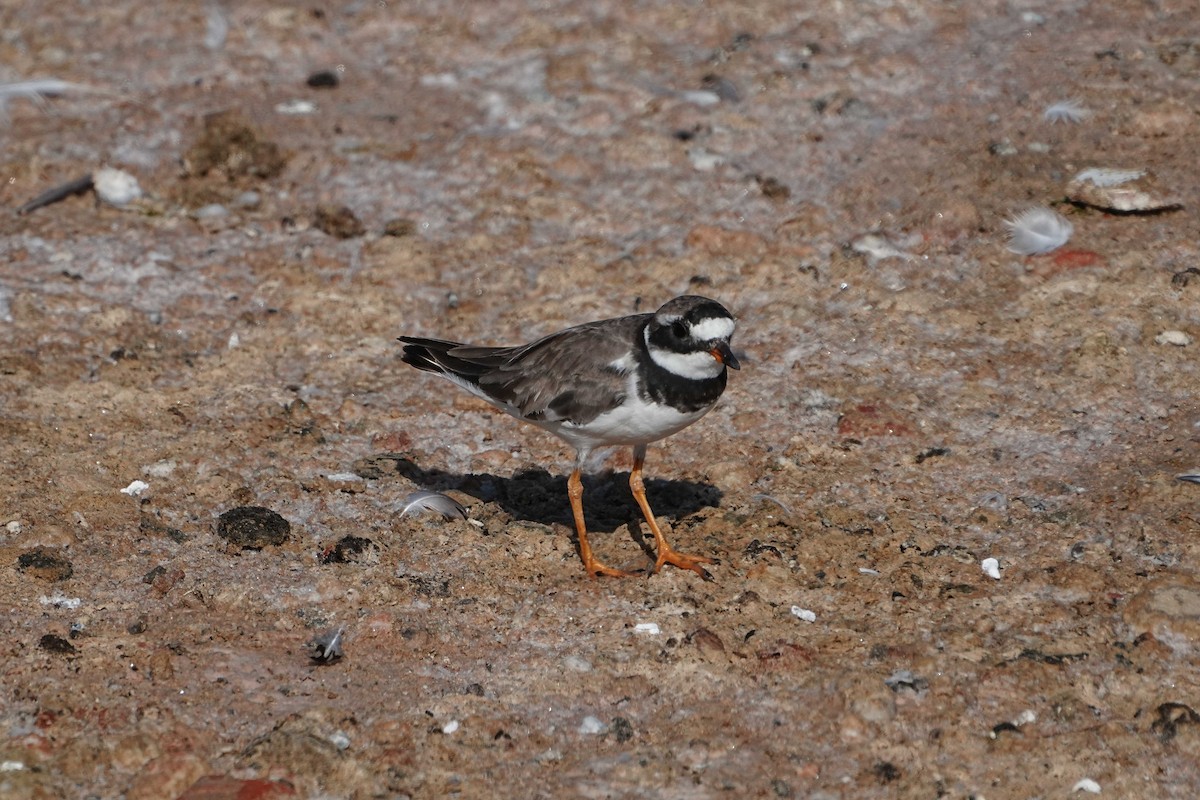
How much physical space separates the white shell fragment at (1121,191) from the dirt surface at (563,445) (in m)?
0.11

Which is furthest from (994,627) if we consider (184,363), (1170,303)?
(184,363)

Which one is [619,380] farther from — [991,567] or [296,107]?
[296,107]

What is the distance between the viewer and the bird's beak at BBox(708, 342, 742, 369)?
6.09m

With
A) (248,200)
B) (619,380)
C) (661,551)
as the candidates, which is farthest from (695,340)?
(248,200)

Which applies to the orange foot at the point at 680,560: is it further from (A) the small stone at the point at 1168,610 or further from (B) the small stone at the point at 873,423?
(A) the small stone at the point at 1168,610

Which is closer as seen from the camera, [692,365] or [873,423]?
[692,365]

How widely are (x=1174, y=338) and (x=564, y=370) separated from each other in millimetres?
3617

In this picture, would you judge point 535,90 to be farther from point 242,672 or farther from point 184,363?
point 242,672

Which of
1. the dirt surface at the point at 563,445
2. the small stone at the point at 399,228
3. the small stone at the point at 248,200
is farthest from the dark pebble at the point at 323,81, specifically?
the small stone at the point at 399,228

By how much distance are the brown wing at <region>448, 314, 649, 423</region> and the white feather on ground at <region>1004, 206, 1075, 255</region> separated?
3.02 meters

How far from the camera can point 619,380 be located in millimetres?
6344

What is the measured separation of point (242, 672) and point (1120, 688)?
366 cm

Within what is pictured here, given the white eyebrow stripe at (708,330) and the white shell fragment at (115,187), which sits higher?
the white eyebrow stripe at (708,330)

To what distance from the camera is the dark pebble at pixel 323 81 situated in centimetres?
1042
